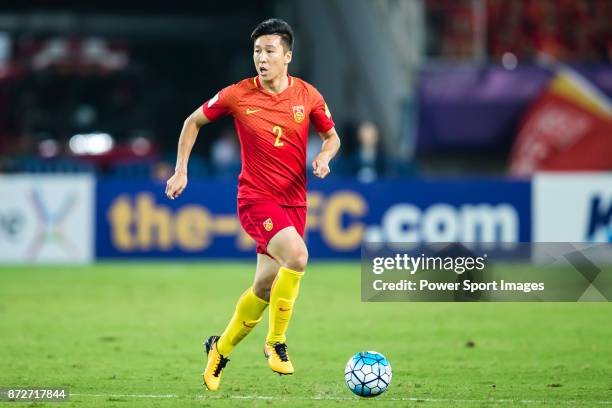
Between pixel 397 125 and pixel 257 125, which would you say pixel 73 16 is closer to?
pixel 397 125

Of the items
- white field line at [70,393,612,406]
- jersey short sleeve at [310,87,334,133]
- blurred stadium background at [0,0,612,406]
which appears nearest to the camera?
white field line at [70,393,612,406]

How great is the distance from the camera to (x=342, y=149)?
2461 centimetres

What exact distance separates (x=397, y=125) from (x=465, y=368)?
47.2ft

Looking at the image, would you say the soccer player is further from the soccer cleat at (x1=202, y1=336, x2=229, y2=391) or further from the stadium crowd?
the stadium crowd

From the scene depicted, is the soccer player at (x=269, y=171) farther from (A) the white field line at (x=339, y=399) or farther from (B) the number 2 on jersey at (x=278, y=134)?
(A) the white field line at (x=339, y=399)

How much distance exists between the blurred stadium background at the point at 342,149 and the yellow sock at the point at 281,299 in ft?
3.11

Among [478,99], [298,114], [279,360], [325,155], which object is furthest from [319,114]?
[478,99]

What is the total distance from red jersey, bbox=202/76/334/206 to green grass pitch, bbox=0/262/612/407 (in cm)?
131

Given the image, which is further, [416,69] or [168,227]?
[416,69]

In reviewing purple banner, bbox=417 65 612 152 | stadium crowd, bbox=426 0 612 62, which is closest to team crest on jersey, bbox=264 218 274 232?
purple banner, bbox=417 65 612 152

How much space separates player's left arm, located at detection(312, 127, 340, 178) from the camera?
7520mm

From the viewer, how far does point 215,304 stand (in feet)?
43.2

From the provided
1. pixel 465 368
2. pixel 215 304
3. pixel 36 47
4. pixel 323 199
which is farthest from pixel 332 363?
pixel 36 47

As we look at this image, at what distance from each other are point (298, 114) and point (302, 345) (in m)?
2.90
